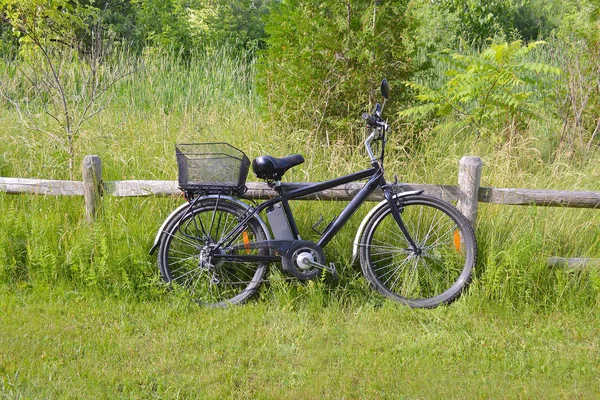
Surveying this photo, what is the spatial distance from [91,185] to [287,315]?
1908mm

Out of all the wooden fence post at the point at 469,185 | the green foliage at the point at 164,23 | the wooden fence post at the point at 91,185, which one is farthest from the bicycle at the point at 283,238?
the green foliage at the point at 164,23

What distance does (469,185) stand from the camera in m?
5.02

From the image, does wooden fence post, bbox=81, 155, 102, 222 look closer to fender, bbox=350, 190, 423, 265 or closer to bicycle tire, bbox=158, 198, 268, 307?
bicycle tire, bbox=158, 198, 268, 307

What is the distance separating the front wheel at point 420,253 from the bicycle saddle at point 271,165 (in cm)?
73

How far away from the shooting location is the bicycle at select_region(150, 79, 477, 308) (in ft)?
16.0

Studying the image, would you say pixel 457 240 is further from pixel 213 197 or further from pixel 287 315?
pixel 213 197

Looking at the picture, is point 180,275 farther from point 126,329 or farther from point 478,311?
point 478,311

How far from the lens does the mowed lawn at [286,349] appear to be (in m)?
3.82

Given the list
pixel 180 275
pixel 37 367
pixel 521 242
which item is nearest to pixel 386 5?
pixel 521 242

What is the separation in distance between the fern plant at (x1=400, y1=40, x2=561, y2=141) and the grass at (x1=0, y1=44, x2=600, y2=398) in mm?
695

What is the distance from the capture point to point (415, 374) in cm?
400

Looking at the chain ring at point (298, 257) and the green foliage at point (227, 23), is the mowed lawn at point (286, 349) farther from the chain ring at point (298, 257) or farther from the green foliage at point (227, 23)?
the green foliage at point (227, 23)

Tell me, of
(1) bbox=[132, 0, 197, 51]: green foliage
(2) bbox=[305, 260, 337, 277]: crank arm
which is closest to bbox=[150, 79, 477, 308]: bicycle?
(2) bbox=[305, 260, 337, 277]: crank arm

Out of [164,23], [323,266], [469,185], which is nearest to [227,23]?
[164,23]
